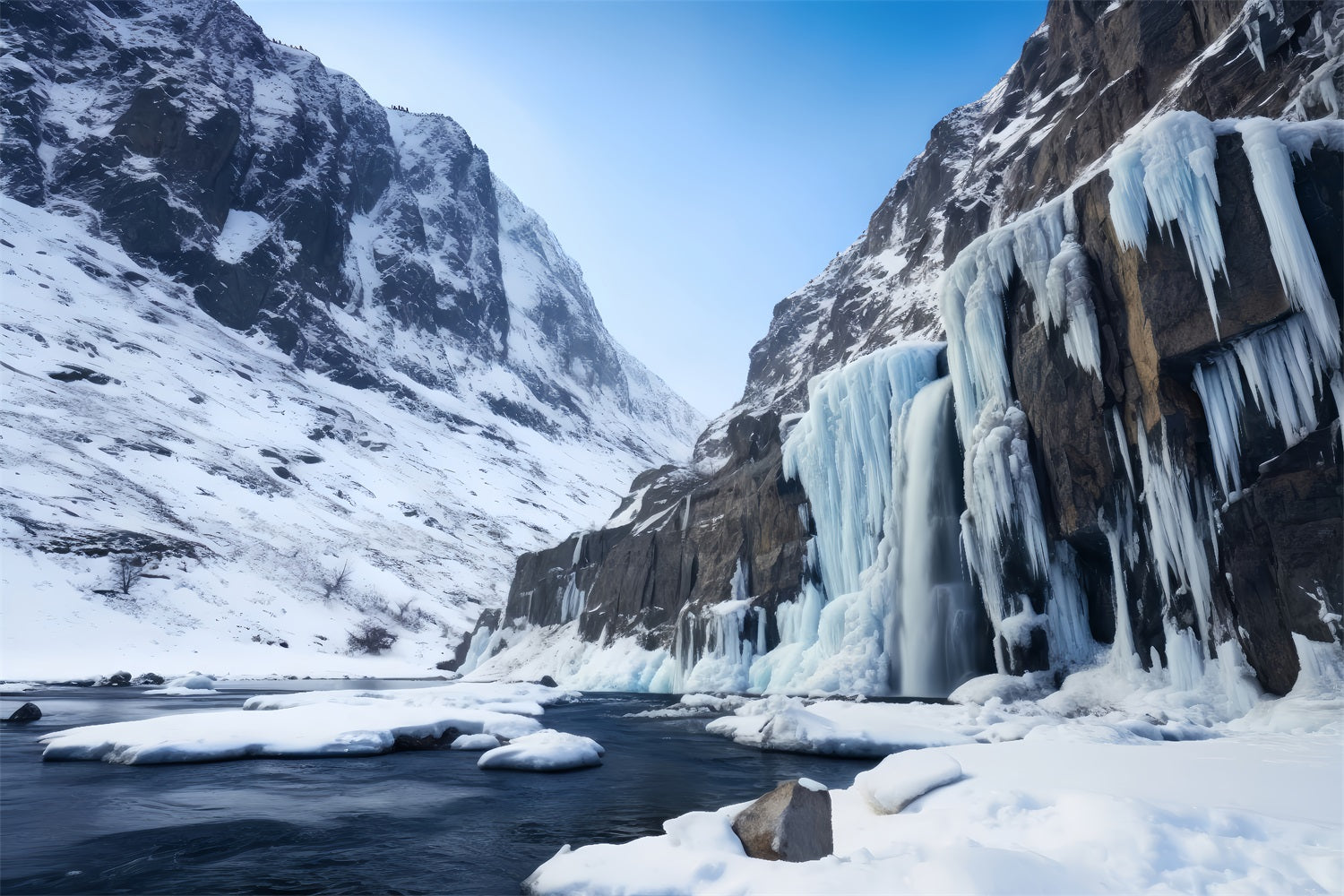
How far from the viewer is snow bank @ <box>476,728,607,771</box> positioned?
15117 millimetres

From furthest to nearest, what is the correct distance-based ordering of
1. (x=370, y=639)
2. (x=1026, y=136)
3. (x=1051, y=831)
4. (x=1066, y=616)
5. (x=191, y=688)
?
(x=370, y=639) → (x=1026, y=136) → (x=191, y=688) → (x=1066, y=616) → (x=1051, y=831)

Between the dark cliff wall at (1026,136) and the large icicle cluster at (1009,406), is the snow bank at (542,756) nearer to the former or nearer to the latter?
the large icicle cluster at (1009,406)

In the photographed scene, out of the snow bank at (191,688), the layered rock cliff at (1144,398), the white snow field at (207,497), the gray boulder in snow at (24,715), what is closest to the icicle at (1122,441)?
the layered rock cliff at (1144,398)

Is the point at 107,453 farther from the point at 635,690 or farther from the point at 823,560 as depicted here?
the point at 823,560

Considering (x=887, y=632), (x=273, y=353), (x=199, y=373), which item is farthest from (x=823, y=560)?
(x=273, y=353)

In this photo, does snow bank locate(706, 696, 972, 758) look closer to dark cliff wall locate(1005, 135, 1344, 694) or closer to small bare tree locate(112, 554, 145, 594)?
dark cliff wall locate(1005, 135, 1344, 694)

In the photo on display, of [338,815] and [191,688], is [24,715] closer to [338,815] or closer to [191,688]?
[338,815]

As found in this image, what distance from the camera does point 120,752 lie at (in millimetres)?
15250

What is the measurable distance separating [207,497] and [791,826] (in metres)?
104

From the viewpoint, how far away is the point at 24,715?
79.0 ft

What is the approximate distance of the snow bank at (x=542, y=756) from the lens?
15.1m

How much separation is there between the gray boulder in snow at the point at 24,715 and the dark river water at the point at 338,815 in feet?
26.2

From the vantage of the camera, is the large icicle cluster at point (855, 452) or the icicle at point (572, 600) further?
the icicle at point (572, 600)

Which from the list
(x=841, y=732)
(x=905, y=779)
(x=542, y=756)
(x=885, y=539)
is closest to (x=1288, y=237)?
(x=841, y=732)
